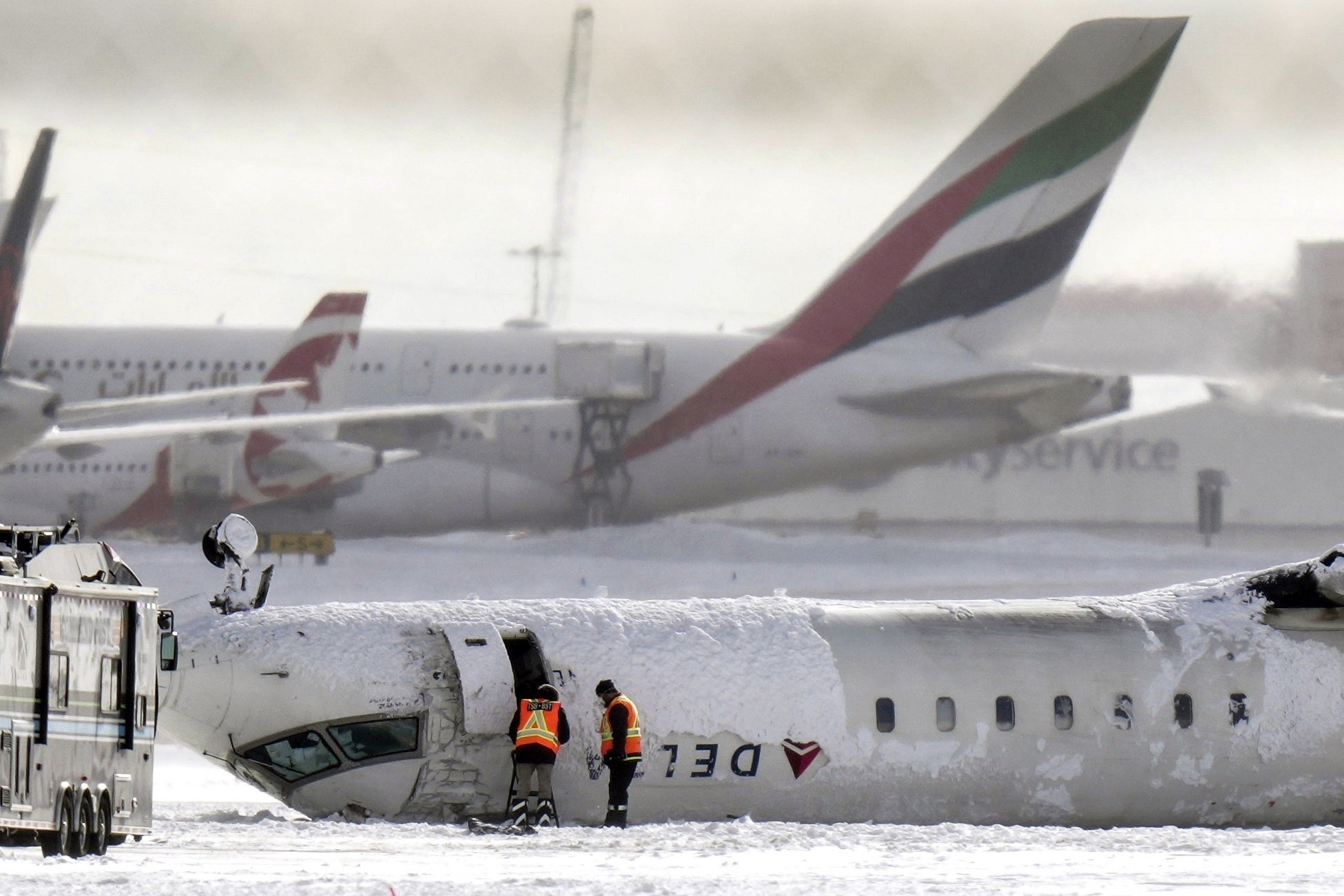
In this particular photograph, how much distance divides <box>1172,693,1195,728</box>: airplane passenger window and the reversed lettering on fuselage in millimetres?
50112

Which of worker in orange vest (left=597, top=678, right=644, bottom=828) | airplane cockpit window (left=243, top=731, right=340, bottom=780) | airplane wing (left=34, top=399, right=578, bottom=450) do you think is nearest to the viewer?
worker in orange vest (left=597, top=678, right=644, bottom=828)

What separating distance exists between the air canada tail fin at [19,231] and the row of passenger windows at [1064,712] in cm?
1588

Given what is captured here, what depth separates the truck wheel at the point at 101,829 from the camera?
43.4 ft

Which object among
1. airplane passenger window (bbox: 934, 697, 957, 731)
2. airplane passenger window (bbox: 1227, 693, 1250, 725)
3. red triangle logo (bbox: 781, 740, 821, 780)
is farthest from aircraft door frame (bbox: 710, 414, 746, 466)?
red triangle logo (bbox: 781, 740, 821, 780)

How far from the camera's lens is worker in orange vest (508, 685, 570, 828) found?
49.8 ft

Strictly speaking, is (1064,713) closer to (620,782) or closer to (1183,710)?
(1183,710)

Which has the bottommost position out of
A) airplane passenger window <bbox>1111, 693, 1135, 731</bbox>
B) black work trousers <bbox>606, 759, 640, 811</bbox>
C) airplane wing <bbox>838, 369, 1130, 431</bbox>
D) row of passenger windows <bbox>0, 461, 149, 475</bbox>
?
black work trousers <bbox>606, 759, 640, 811</bbox>

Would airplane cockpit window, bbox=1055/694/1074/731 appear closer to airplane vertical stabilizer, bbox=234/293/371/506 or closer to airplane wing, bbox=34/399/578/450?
airplane wing, bbox=34/399/578/450

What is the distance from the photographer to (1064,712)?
1678cm

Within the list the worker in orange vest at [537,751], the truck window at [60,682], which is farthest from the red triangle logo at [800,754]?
the truck window at [60,682]

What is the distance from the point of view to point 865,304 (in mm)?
42562

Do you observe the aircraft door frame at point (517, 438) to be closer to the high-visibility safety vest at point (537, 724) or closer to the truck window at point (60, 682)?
the high-visibility safety vest at point (537, 724)

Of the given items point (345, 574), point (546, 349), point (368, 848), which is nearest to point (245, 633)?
point (368, 848)

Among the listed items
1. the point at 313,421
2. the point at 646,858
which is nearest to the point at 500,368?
the point at 313,421
